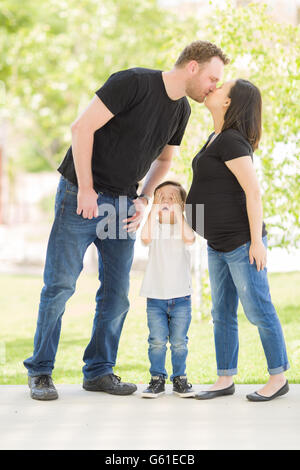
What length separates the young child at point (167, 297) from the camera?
306 centimetres

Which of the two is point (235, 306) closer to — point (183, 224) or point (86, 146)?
point (183, 224)

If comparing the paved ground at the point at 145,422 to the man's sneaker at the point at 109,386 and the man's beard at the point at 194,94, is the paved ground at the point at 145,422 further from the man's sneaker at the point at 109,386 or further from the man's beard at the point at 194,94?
the man's beard at the point at 194,94

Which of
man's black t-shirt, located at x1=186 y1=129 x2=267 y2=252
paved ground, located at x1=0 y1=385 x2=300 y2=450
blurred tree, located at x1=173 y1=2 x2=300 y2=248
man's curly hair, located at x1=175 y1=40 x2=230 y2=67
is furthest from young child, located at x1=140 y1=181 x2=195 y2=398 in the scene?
blurred tree, located at x1=173 y1=2 x2=300 y2=248

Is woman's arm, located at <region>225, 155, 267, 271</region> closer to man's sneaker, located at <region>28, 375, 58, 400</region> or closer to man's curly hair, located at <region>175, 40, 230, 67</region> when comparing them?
man's curly hair, located at <region>175, 40, 230, 67</region>

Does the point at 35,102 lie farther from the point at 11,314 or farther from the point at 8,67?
the point at 11,314

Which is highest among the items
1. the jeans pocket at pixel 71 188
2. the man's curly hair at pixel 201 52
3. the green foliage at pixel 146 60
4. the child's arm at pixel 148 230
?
the green foliage at pixel 146 60

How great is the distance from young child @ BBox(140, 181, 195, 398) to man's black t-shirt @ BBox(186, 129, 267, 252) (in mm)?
228

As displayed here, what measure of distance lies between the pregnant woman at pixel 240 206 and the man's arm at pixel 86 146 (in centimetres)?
44

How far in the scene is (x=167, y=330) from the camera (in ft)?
10.1

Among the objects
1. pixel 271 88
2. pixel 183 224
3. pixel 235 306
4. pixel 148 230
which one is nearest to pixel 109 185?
pixel 148 230

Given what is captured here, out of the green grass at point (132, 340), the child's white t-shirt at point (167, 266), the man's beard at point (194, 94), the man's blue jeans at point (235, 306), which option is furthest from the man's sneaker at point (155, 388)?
the man's beard at point (194, 94)

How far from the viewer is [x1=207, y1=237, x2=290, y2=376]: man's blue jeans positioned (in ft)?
9.47

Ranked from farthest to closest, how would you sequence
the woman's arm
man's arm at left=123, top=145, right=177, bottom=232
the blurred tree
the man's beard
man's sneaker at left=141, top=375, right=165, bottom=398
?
the blurred tree
man's arm at left=123, top=145, right=177, bottom=232
man's sneaker at left=141, top=375, right=165, bottom=398
the man's beard
the woman's arm

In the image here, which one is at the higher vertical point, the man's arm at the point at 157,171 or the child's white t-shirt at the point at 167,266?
the man's arm at the point at 157,171
